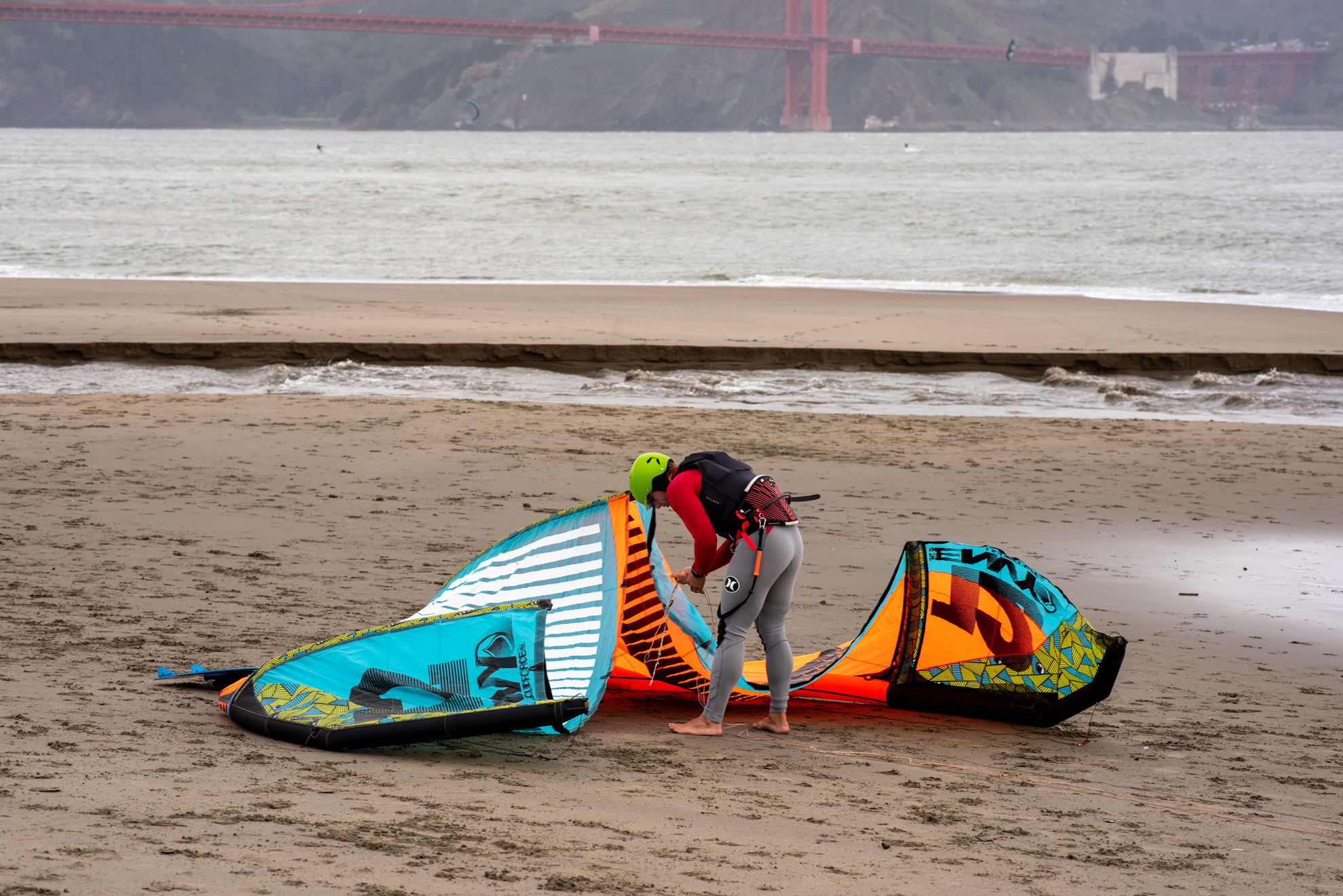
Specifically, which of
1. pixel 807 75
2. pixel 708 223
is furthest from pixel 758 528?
pixel 807 75

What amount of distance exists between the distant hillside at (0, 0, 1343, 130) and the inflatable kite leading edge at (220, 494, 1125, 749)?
139901mm

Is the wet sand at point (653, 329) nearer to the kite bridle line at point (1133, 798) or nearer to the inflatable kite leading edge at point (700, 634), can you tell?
the inflatable kite leading edge at point (700, 634)

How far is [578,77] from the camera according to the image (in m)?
164

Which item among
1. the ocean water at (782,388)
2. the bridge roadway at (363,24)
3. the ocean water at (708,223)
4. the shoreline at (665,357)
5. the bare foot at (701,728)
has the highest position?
the bridge roadway at (363,24)

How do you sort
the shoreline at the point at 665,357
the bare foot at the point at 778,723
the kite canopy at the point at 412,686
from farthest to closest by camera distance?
the shoreline at the point at 665,357 < the bare foot at the point at 778,723 < the kite canopy at the point at 412,686

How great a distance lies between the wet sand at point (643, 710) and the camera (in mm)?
3125

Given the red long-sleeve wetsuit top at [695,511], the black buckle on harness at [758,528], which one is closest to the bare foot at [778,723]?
A: the black buckle on harness at [758,528]

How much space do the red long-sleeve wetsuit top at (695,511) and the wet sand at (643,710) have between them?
0.65 meters

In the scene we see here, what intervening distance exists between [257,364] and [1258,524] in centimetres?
924

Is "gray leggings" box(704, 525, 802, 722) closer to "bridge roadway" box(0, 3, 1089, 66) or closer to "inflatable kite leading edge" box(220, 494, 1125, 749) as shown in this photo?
"inflatable kite leading edge" box(220, 494, 1125, 749)

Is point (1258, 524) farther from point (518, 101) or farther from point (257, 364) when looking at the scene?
point (518, 101)

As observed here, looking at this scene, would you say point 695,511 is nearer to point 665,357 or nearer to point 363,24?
point 665,357

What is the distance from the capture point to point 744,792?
3748mm

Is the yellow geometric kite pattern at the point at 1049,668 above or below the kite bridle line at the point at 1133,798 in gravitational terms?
above
